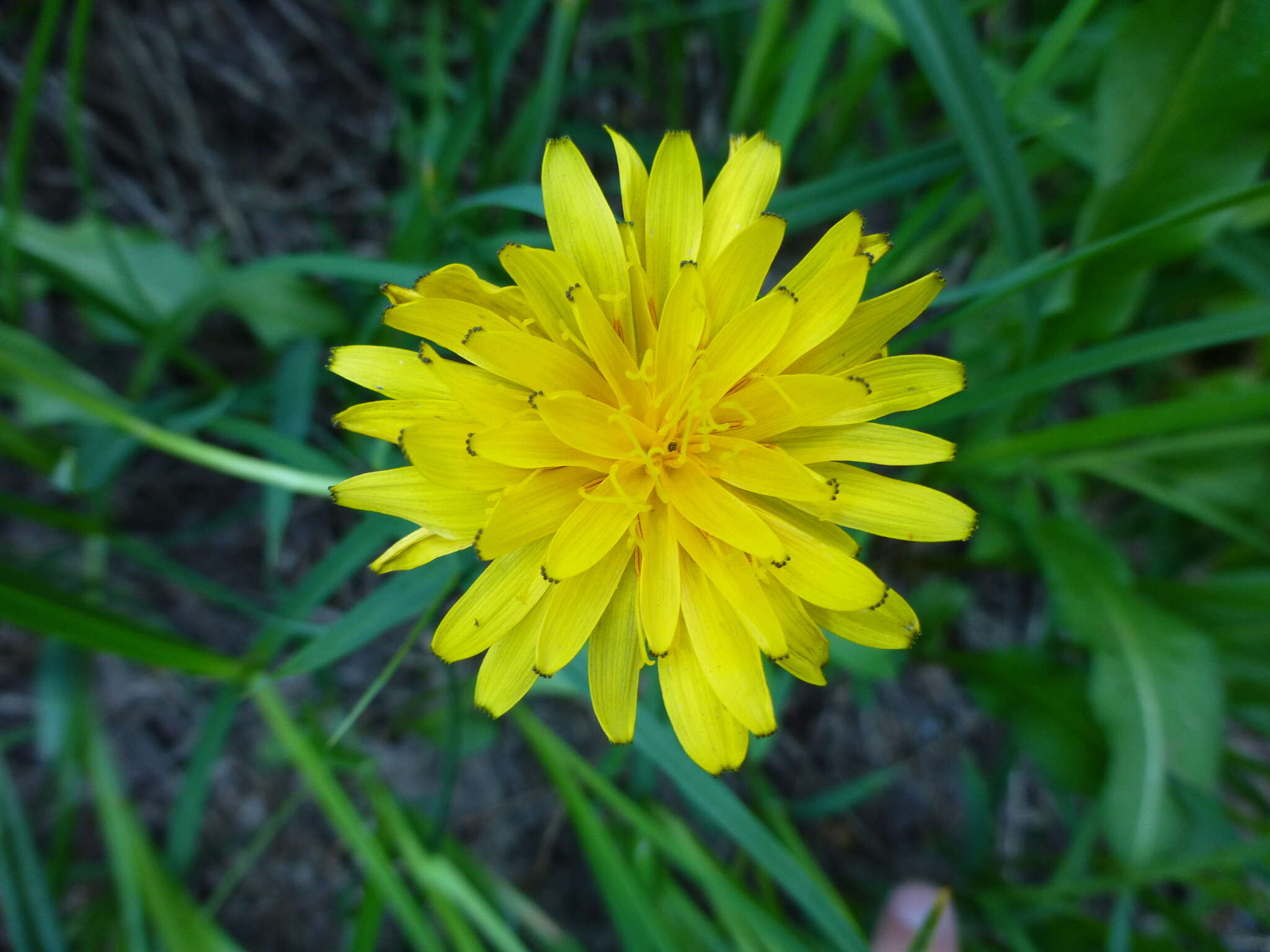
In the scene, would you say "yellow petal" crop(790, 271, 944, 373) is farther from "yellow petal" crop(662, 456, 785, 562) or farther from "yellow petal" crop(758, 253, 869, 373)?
"yellow petal" crop(662, 456, 785, 562)

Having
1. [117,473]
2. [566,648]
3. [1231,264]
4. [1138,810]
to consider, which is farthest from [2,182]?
[1138,810]

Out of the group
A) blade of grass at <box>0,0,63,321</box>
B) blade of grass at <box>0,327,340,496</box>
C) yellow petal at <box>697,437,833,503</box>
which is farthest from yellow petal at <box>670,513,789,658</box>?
blade of grass at <box>0,0,63,321</box>

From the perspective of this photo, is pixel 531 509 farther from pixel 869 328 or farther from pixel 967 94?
pixel 967 94

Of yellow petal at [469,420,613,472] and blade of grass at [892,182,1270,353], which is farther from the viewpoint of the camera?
blade of grass at [892,182,1270,353]

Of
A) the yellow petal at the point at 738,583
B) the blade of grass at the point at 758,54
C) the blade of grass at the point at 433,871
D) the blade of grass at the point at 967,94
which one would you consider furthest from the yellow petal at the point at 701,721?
the blade of grass at the point at 758,54

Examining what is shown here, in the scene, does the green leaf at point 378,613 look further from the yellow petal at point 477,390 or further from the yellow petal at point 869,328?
the yellow petal at point 869,328

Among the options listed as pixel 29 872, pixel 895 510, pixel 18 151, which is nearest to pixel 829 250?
pixel 895 510
